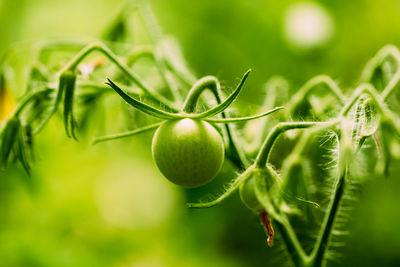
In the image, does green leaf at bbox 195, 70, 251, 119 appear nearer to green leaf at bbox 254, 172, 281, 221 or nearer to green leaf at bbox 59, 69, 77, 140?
green leaf at bbox 254, 172, 281, 221

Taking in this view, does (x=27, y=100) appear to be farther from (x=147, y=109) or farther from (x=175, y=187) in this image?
(x=175, y=187)

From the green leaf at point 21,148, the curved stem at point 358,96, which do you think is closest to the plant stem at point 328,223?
the curved stem at point 358,96

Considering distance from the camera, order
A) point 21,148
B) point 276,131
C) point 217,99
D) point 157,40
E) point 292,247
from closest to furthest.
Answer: point 276,131
point 217,99
point 292,247
point 21,148
point 157,40

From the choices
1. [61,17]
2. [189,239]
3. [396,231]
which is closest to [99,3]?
[61,17]

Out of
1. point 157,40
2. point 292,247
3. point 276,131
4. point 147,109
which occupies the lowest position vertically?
point 292,247

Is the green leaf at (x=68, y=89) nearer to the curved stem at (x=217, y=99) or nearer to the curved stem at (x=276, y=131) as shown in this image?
the curved stem at (x=217, y=99)

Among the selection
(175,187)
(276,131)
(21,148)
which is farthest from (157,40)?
(175,187)

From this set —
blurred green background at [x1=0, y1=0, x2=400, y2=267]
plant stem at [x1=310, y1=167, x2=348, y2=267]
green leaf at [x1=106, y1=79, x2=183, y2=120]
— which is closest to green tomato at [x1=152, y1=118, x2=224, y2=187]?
green leaf at [x1=106, y1=79, x2=183, y2=120]
